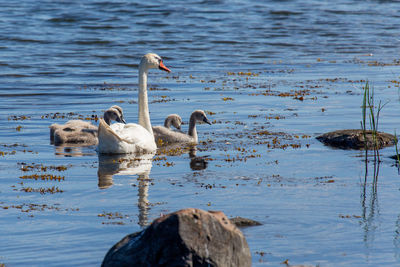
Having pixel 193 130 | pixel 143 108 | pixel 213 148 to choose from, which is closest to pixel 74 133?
pixel 143 108

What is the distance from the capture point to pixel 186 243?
19.6ft

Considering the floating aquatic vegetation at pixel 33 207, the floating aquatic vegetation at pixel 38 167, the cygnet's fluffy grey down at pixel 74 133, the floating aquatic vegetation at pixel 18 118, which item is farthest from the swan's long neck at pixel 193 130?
the floating aquatic vegetation at pixel 33 207

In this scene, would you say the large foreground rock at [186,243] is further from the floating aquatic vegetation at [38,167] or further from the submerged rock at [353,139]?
the submerged rock at [353,139]

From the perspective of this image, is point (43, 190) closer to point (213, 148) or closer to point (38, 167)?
point (38, 167)

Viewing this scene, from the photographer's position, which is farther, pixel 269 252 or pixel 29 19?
pixel 29 19

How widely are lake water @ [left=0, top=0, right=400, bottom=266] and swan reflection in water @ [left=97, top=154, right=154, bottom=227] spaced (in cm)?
3

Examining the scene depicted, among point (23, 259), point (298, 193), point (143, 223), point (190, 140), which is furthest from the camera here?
point (190, 140)

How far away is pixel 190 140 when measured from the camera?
14633 mm

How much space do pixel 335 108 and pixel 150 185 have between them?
8.42 metres

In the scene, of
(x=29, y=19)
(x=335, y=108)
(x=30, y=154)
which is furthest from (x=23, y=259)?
(x=29, y=19)

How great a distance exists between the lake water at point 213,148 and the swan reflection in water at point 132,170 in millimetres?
31

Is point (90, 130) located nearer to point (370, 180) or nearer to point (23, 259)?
point (370, 180)

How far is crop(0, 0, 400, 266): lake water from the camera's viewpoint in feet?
25.4

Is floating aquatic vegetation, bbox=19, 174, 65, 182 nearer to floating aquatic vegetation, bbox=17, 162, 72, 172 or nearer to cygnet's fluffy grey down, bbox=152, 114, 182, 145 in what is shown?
floating aquatic vegetation, bbox=17, 162, 72, 172
